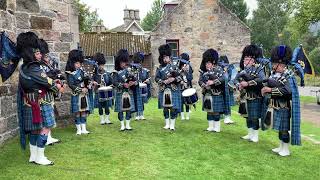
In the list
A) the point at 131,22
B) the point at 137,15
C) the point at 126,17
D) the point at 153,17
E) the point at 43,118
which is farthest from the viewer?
the point at 153,17

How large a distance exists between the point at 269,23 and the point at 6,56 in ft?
177

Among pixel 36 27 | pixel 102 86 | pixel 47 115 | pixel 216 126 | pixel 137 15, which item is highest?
pixel 137 15

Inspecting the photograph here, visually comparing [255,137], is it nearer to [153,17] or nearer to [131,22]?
[131,22]

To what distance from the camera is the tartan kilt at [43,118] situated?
7102mm

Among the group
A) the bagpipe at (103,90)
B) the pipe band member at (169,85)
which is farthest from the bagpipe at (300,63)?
the bagpipe at (103,90)

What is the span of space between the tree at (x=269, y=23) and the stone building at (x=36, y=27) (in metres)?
47.6

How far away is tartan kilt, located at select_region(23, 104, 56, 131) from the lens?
7102mm

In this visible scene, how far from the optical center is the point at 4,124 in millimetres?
8227

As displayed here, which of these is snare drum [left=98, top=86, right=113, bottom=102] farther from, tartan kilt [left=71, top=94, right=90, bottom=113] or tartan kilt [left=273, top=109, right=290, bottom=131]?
tartan kilt [left=273, top=109, right=290, bottom=131]

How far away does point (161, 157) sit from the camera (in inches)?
313

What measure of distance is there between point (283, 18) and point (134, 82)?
2059 inches

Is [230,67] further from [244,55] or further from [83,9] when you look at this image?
[83,9]

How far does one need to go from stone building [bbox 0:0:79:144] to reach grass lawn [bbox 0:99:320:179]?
552 millimetres

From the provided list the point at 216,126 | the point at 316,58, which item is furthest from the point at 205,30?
the point at 316,58
